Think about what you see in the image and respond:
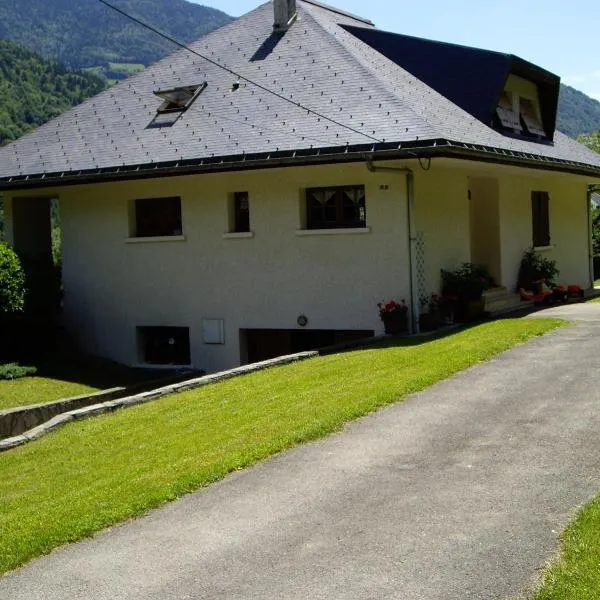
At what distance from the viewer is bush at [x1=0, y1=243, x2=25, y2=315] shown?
17047 millimetres

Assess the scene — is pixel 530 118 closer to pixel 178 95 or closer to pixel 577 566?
pixel 178 95

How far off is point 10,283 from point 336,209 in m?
6.24

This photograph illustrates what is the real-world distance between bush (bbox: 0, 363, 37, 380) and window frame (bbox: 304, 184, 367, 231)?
18.8 feet

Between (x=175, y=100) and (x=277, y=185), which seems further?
(x=175, y=100)

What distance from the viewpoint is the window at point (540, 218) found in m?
21.8

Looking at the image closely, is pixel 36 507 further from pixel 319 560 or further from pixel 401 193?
pixel 401 193

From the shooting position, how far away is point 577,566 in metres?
4.94

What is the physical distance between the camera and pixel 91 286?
19141 millimetres

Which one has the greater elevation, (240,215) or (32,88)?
(32,88)

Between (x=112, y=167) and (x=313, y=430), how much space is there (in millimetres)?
10319

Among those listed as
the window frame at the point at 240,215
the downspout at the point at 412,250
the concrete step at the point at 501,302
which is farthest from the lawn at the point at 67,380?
the concrete step at the point at 501,302

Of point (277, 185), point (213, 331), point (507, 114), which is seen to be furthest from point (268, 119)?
point (507, 114)

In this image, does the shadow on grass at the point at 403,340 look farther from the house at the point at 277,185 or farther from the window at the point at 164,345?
the window at the point at 164,345

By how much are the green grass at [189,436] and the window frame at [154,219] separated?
6089 millimetres
